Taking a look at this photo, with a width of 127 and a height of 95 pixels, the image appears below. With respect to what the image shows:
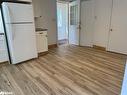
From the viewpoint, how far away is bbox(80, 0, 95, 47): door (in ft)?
14.7

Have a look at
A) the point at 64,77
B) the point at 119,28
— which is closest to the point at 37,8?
the point at 64,77

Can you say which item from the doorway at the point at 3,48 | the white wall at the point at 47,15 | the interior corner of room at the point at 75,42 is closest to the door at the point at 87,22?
the interior corner of room at the point at 75,42

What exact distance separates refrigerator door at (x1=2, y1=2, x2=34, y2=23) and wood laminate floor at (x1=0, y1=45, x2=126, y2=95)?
4.14 feet

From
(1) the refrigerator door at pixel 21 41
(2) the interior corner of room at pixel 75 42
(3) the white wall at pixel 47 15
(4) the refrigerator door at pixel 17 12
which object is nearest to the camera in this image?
(2) the interior corner of room at pixel 75 42

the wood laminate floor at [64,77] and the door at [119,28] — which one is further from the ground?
the door at [119,28]

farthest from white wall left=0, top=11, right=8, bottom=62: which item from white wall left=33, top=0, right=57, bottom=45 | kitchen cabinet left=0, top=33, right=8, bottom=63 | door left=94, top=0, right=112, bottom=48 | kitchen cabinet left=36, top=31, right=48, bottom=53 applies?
door left=94, top=0, right=112, bottom=48

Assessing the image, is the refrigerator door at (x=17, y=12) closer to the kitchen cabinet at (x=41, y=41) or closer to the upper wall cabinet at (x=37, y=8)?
the kitchen cabinet at (x=41, y=41)

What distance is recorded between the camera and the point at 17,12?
109 inches

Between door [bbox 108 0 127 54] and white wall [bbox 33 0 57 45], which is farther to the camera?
white wall [bbox 33 0 57 45]

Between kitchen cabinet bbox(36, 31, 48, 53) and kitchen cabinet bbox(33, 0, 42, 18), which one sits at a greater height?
kitchen cabinet bbox(33, 0, 42, 18)

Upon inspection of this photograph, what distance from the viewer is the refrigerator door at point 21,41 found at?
9.14 ft

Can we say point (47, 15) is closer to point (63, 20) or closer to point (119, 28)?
point (63, 20)

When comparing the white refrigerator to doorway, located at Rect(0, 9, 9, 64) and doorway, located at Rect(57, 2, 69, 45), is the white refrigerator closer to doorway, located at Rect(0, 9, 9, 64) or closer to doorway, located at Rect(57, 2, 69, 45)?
doorway, located at Rect(0, 9, 9, 64)

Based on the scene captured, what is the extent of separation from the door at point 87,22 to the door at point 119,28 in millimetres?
905
